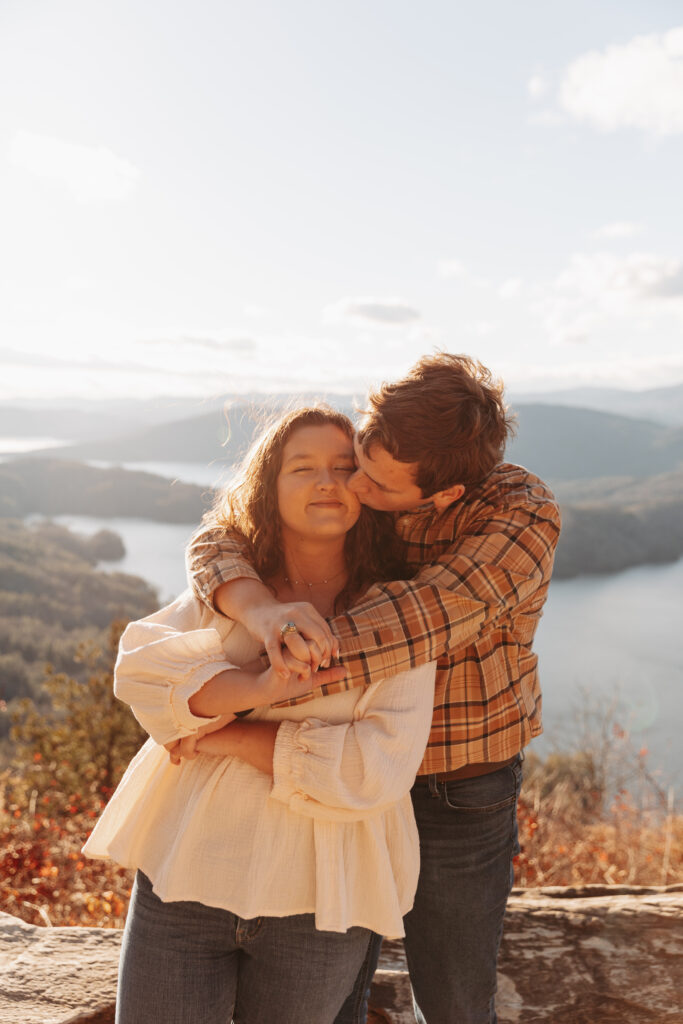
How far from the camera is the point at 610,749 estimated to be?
1004 centimetres

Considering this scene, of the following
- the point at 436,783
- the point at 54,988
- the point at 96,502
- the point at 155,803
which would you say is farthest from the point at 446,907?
the point at 96,502


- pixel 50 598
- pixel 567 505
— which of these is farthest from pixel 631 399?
pixel 50 598

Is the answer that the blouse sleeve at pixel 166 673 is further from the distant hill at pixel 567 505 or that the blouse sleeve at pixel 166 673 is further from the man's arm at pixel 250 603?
the distant hill at pixel 567 505

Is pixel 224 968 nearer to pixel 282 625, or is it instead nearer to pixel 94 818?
pixel 282 625

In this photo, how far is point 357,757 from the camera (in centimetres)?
165

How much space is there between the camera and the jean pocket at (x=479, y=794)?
196 cm

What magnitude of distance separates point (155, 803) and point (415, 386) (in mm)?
1251

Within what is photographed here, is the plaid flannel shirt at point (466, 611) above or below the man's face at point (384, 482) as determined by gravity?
below

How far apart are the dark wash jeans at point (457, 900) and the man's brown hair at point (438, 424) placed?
0.82 meters

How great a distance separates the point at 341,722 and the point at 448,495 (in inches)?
25.6

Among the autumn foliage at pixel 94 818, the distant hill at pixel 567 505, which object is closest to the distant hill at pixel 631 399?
the distant hill at pixel 567 505

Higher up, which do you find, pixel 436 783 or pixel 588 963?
pixel 436 783

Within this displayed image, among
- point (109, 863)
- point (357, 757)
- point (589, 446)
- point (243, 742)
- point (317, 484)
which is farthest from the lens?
point (589, 446)

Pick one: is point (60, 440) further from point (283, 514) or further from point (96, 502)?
point (283, 514)
